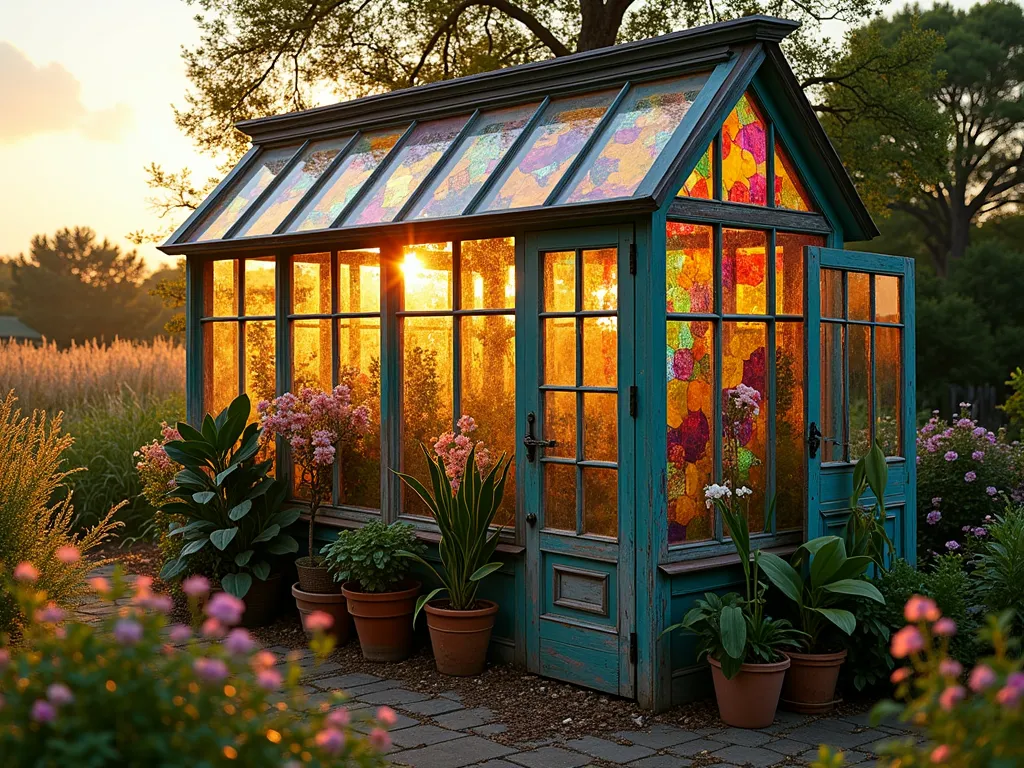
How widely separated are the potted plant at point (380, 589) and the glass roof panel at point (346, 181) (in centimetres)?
197

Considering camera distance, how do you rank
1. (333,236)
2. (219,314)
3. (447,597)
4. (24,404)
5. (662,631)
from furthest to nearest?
(24,404) → (219,314) → (333,236) → (447,597) → (662,631)

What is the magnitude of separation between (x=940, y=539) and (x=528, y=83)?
4.27 metres

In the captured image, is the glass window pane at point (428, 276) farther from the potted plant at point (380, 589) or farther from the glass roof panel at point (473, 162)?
the potted plant at point (380, 589)

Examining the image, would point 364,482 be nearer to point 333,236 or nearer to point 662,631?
point 333,236

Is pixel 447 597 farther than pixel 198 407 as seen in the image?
No

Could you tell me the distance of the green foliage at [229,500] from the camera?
7164 millimetres

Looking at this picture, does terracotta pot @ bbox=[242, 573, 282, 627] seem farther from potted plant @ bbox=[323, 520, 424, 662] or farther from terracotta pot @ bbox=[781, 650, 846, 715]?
terracotta pot @ bbox=[781, 650, 846, 715]

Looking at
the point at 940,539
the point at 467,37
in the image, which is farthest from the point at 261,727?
the point at 467,37

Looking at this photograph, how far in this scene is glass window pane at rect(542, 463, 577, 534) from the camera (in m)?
5.87

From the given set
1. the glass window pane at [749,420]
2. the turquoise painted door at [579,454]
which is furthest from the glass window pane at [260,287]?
the glass window pane at [749,420]

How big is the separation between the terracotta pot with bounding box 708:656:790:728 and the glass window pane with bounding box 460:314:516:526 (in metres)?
1.52

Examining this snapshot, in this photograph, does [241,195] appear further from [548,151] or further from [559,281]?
[559,281]

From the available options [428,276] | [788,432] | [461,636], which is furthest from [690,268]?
[461,636]

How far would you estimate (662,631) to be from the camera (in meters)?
5.46
